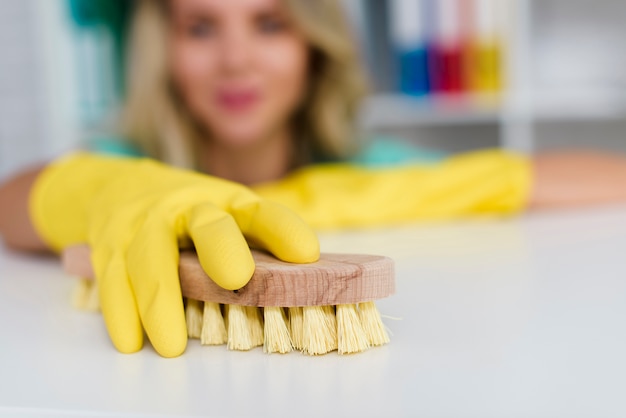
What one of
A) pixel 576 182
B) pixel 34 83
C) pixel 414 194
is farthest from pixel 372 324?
pixel 34 83

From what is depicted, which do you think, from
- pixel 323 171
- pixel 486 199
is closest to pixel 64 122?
pixel 323 171

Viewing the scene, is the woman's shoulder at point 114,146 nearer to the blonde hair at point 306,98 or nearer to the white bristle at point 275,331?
the blonde hair at point 306,98

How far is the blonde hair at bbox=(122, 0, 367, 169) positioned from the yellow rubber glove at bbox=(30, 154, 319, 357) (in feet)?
2.33

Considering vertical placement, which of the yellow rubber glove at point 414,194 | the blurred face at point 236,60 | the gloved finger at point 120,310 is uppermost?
the blurred face at point 236,60

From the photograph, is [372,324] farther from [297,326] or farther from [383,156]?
[383,156]

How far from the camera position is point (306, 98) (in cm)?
148

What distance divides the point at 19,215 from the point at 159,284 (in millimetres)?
510

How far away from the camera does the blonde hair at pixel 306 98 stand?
1.35 metres

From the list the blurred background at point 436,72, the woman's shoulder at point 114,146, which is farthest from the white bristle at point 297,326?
the blurred background at point 436,72

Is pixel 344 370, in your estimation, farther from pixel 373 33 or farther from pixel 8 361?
pixel 373 33

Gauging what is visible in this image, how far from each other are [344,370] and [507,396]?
0.09m

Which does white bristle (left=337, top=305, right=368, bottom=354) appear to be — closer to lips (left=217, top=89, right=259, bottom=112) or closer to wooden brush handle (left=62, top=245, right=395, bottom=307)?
wooden brush handle (left=62, top=245, right=395, bottom=307)

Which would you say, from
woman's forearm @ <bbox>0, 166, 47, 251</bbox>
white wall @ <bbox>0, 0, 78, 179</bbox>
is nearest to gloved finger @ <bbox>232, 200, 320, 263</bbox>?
woman's forearm @ <bbox>0, 166, 47, 251</bbox>

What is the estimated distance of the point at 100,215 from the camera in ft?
1.97
